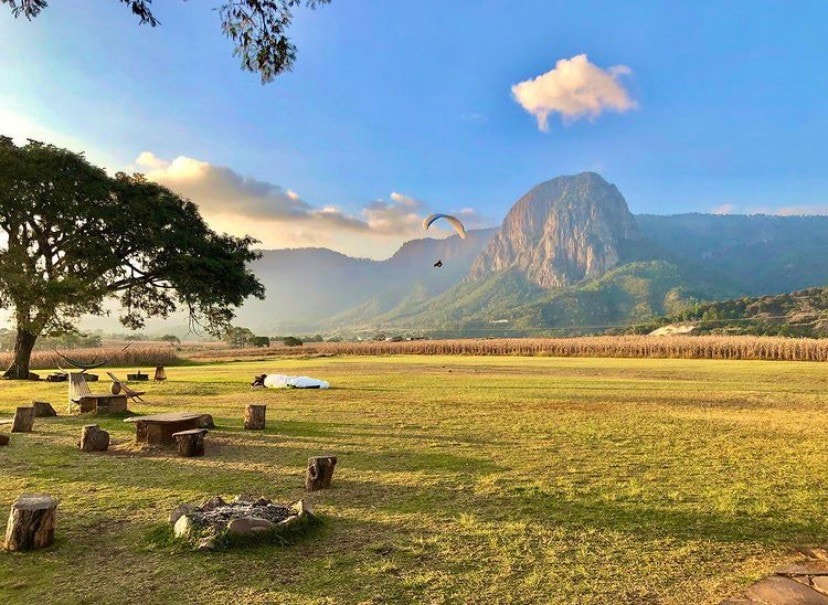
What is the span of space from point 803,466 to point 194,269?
2274cm

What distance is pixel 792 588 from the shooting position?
362 centimetres

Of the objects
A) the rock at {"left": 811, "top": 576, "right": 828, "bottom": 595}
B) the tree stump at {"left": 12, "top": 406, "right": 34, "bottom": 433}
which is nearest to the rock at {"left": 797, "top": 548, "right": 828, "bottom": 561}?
the rock at {"left": 811, "top": 576, "right": 828, "bottom": 595}

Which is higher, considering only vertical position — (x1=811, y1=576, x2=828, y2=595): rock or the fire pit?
the fire pit

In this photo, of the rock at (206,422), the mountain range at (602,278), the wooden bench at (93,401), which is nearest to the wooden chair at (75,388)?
the wooden bench at (93,401)

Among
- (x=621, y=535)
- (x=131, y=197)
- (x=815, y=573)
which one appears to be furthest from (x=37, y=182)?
(x=815, y=573)

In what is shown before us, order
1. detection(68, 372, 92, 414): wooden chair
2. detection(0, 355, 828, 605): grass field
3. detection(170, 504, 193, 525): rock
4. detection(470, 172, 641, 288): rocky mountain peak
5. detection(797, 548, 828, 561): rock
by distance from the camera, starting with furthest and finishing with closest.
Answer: detection(470, 172, 641, 288): rocky mountain peak → detection(68, 372, 92, 414): wooden chair → detection(170, 504, 193, 525): rock → detection(797, 548, 828, 561): rock → detection(0, 355, 828, 605): grass field

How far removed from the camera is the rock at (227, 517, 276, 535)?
462 centimetres

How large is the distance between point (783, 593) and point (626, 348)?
45.6 metres

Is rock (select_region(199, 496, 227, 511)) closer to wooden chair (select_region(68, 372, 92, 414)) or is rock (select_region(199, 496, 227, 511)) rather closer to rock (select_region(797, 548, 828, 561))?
rock (select_region(797, 548, 828, 561))

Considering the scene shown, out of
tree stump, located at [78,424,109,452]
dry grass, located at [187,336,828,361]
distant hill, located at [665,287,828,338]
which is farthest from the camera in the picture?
distant hill, located at [665,287,828,338]

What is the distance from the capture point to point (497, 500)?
577cm

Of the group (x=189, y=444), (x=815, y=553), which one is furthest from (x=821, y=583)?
(x=189, y=444)

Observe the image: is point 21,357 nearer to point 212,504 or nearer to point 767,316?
point 212,504

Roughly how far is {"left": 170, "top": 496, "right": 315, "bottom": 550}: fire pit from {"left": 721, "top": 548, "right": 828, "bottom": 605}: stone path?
11.6 ft
